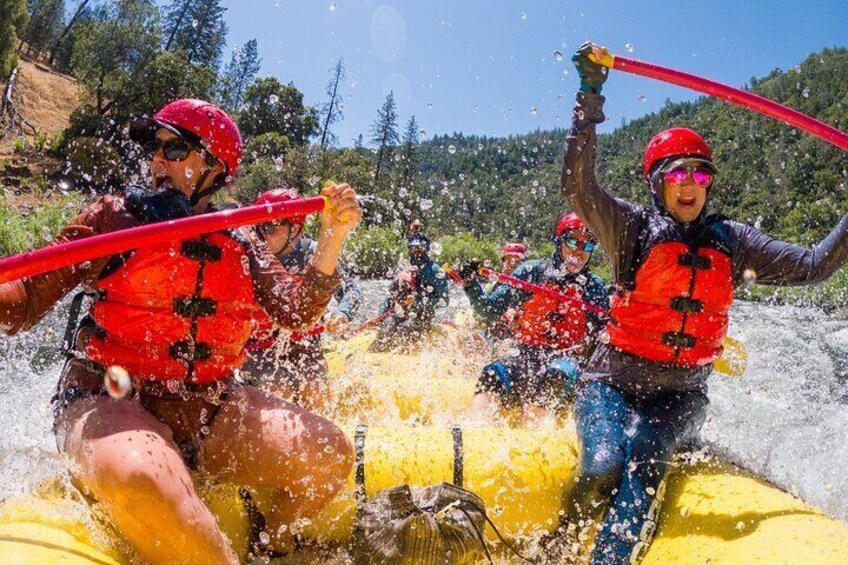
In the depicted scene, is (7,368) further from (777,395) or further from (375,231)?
(375,231)

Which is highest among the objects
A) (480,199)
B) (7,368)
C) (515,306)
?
(480,199)

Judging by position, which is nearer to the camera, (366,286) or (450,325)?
→ (450,325)

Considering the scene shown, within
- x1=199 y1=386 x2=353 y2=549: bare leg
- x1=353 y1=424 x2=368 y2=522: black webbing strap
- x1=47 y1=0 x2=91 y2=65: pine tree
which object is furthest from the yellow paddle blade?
x1=47 y1=0 x2=91 y2=65: pine tree

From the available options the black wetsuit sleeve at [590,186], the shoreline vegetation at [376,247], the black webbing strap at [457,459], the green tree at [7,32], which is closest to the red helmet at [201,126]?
the black wetsuit sleeve at [590,186]

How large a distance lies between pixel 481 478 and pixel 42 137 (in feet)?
127

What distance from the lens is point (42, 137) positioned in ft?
113

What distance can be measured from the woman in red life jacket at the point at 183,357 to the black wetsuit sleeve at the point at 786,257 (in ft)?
6.88

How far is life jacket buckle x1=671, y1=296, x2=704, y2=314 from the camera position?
3.18m

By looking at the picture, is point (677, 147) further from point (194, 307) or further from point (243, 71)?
point (243, 71)

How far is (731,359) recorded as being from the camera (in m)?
4.18

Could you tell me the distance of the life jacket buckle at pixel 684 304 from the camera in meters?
3.18

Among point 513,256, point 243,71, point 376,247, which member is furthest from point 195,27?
point 513,256

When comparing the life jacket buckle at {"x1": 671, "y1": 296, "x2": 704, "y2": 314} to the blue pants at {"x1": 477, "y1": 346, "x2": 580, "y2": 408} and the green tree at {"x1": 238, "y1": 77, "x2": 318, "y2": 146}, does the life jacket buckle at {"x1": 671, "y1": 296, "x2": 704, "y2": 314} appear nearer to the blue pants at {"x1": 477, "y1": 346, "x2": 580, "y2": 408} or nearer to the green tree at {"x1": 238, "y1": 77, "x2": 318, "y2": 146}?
the blue pants at {"x1": 477, "y1": 346, "x2": 580, "y2": 408}

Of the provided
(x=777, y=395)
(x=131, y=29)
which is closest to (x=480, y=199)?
(x=131, y=29)
